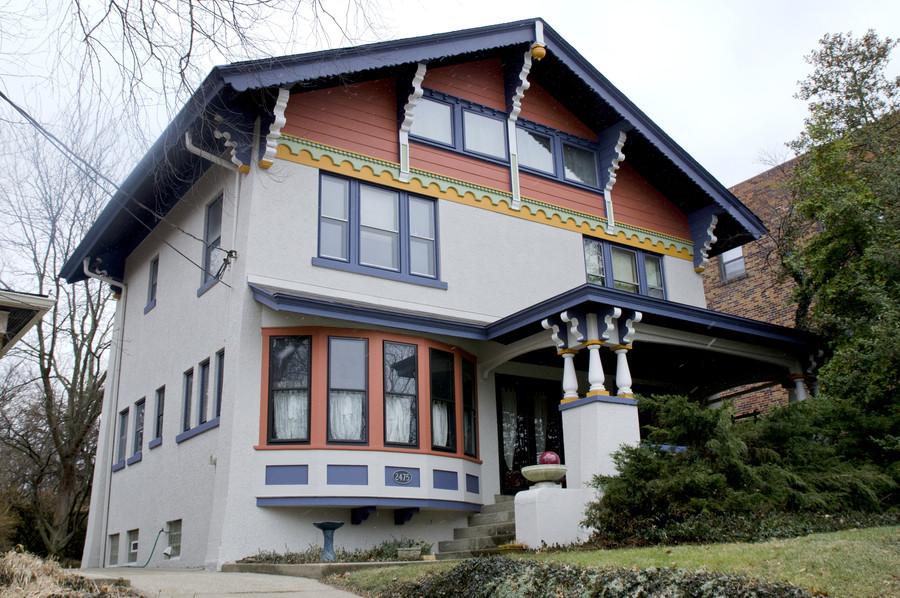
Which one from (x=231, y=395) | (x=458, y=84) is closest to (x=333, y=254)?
(x=231, y=395)

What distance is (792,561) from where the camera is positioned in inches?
268

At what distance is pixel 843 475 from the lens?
1052 cm

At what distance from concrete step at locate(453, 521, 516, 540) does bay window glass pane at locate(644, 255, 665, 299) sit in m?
6.51

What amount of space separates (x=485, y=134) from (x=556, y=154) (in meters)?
1.70

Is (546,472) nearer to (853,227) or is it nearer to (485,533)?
(485,533)

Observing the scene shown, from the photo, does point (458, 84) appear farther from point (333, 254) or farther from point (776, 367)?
point (776, 367)

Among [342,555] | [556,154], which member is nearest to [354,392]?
[342,555]

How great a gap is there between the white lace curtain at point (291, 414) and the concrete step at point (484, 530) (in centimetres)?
296

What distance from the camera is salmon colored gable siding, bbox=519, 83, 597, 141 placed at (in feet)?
54.1

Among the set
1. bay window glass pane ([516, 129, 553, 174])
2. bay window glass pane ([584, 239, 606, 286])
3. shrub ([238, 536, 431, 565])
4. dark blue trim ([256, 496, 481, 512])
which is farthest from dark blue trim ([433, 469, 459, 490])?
bay window glass pane ([516, 129, 553, 174])

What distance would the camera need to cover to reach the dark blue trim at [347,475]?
11906mm

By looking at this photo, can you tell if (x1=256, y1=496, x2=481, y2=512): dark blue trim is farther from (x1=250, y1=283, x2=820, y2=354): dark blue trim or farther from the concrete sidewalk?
(x1=250, y1=283, x2=820, y2=354): dark blue trim

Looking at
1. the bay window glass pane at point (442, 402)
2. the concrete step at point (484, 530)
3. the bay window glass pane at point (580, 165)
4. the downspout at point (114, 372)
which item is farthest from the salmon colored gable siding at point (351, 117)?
the downspout at point (114, 372)

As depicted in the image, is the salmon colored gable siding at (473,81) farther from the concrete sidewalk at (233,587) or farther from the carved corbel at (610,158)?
the concrete sidewalk at (233,587)
